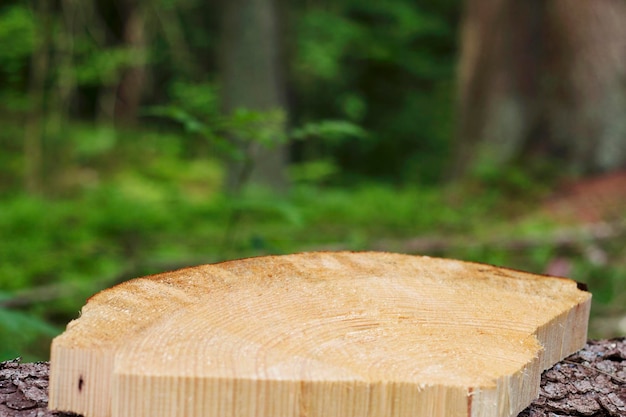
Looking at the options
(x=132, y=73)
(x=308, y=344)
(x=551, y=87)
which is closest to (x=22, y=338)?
(x=308, y=344)

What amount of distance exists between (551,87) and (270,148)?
4.67 metres

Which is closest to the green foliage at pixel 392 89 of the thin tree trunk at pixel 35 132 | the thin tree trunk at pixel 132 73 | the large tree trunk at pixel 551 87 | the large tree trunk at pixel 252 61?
the thin tree trunk at pixel 132 73

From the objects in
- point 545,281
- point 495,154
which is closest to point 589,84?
point 495,154

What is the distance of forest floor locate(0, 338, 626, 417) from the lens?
1335 millimetres

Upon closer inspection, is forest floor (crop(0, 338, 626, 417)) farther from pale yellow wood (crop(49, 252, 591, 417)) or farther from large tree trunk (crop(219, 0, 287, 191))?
large tree trunk (crop(219, 0, 287, 191))

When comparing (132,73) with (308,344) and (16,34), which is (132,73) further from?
(308,344)

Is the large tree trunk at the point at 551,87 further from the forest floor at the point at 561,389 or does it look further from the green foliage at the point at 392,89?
the green foliage at the point at 392,89

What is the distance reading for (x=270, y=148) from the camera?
257 cm

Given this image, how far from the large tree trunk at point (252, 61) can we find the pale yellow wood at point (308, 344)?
21.3 ft

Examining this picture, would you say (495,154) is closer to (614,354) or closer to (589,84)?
(589,84)

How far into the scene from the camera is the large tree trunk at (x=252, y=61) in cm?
804

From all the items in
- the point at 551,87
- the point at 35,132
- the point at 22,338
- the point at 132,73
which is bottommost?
the point at 22,338

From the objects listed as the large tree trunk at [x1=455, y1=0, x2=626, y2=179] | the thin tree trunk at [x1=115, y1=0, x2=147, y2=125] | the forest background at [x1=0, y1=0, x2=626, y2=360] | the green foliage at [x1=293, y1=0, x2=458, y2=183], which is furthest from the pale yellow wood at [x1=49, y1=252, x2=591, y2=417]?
the green foliage at [x1=293, y1=0, x2=458, y2=183]

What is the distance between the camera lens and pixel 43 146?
375 inches
